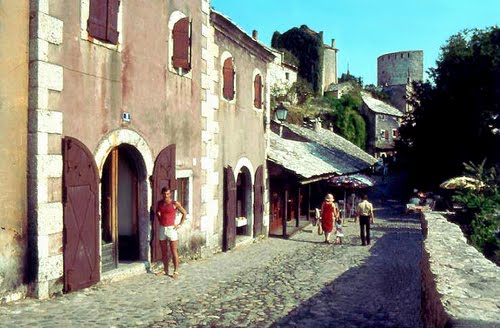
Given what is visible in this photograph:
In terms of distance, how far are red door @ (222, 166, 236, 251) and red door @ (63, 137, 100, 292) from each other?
15.6ft

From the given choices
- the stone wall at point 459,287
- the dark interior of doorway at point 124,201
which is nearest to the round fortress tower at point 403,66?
the dark interior of doorway at point 124,201

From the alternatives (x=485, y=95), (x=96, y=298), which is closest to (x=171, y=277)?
(x=96, y=298)

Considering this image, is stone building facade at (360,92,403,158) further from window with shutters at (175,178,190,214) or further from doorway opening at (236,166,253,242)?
window with shutters at (175,178,190,214)

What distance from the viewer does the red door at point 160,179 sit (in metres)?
9.03

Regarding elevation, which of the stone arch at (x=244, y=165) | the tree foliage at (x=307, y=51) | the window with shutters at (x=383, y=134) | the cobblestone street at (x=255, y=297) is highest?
the tree foliage at (x=307, y=51)

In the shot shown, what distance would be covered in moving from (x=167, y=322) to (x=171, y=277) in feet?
9.08

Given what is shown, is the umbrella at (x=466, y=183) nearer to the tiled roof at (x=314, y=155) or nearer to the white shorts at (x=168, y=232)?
the tiled roof at (x=314, y=155)

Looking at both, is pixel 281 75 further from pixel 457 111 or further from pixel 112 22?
pixel 112 22

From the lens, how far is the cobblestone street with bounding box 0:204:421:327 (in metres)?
5.98

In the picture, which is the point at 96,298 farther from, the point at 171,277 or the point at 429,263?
the point at 429,263

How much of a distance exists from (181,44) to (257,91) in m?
5.03

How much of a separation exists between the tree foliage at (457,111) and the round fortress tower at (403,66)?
44839mm

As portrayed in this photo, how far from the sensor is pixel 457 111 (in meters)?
23.2

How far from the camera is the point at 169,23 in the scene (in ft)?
31.8
